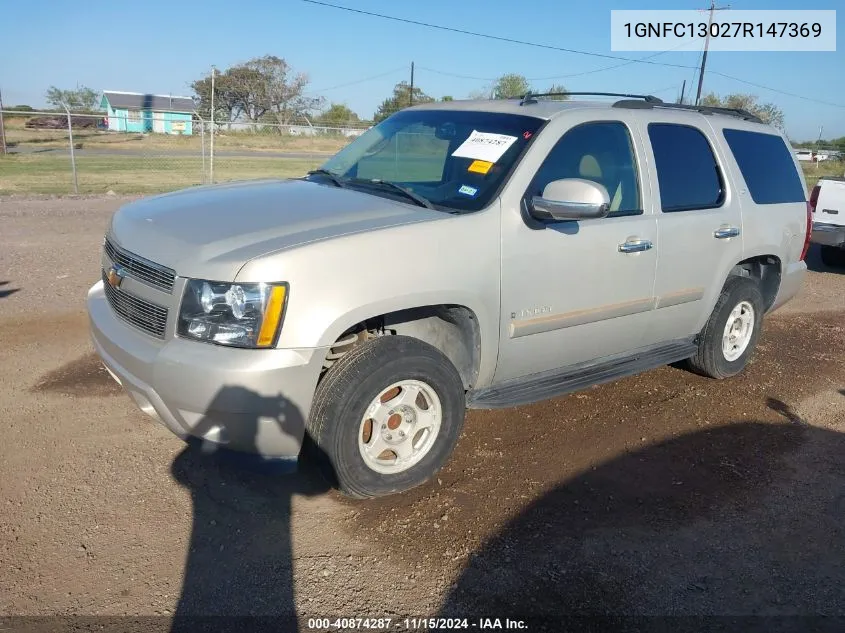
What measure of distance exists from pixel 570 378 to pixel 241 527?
2.03m

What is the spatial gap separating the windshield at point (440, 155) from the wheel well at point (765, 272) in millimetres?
2428

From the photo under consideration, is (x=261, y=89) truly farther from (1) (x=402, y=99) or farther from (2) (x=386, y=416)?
(2) (x=386, y=416)

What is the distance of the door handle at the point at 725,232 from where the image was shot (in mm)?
4730

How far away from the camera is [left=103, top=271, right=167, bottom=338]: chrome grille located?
313 centimetres

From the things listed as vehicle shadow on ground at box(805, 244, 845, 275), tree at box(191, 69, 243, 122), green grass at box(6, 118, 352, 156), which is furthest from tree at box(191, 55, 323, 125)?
vehicle shadow on ground at box(805, 244, 845, 275)

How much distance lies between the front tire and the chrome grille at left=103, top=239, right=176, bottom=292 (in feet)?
2.72

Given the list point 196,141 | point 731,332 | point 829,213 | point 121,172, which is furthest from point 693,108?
point 196,141

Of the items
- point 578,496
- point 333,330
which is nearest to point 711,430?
point 578,496

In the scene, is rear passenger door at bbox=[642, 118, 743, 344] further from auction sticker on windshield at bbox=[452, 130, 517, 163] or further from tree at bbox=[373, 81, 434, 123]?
tree at bbox=[373, 81, 434, 123]

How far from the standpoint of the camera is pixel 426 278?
3301 millimetres

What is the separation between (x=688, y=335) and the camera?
16.4ft

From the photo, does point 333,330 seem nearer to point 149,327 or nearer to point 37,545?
point 149,327

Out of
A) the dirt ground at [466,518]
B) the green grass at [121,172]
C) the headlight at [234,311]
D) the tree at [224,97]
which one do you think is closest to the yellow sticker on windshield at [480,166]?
the headlight at [234,311]

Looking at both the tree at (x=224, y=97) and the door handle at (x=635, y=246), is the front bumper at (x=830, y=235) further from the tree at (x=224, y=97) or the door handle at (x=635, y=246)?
the tree at (x=224, y=97)
